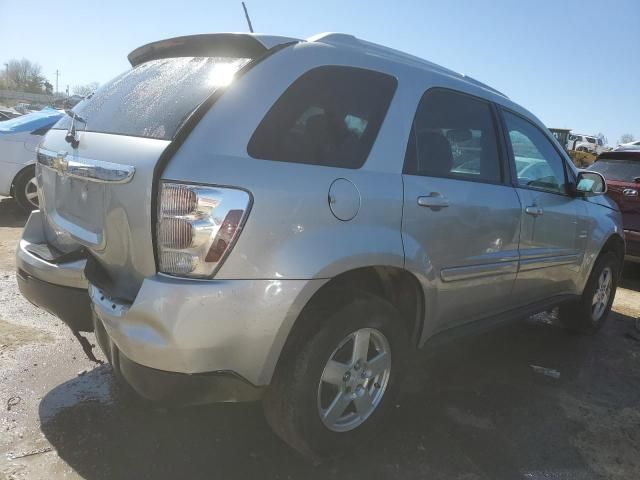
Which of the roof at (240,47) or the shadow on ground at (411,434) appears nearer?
the roof at (240,47)

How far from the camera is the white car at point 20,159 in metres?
7.32

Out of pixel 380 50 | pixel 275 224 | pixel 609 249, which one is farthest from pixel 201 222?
pixel 609 249

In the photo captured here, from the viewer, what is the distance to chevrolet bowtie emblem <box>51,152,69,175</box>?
2.42 meters

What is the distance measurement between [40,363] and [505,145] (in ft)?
10.5

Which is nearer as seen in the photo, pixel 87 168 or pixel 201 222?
pixel 201 222

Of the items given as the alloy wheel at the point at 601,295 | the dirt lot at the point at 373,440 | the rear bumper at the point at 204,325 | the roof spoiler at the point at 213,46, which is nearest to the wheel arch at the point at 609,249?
the alloy wheel at the point at 601,295

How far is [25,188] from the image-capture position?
7.47 meters

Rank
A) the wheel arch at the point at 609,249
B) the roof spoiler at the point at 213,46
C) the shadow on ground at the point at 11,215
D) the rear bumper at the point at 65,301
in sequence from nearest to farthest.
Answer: the roof spoiler at the point at 213,46 < the rear bumper at the point at 65,301 < the wheel arch at the point at 609,249 < the shadow on ground at the point at 11,215

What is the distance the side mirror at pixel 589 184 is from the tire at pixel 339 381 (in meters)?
2.18

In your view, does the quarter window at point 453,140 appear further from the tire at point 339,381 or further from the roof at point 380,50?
the tire at point 339,381

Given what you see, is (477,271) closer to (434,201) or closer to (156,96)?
(434,201)

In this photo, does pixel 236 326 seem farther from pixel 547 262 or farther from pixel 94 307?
pixel 547 262

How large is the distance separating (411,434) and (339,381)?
68 cm

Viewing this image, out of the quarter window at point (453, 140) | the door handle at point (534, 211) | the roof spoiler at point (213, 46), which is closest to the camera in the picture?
the roof spoiler at point (213, 46)
